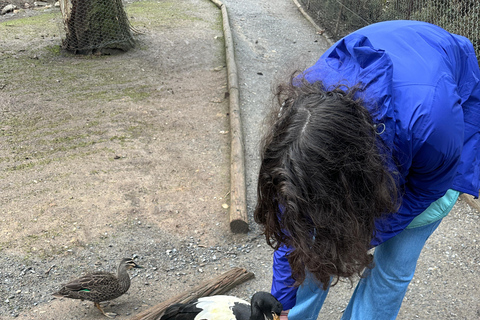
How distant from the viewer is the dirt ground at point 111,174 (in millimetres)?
3160

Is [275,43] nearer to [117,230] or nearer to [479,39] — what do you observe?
[479,39]

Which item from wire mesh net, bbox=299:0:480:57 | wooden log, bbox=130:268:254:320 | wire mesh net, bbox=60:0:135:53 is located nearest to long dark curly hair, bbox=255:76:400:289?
wooden log, bbox=130:268:254:320

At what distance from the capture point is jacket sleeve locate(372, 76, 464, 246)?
1432mm

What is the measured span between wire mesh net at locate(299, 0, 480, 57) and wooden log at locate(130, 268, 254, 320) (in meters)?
3.51

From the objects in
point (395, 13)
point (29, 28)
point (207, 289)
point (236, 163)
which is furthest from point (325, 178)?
point (29, 28)

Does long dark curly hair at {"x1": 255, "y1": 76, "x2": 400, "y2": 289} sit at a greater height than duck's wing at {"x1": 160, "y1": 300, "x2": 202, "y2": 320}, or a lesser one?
greater

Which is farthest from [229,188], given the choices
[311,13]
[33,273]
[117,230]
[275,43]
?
[311,13]

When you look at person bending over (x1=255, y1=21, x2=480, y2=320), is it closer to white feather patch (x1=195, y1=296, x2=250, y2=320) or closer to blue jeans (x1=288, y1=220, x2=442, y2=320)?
blue jeans (x1=288, y1=220, x2=442, y2=320)

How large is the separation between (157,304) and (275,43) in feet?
19.7

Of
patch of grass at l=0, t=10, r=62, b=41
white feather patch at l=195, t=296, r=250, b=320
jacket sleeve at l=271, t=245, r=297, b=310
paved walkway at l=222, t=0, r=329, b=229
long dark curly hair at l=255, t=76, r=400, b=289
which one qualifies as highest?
long dark curly hair at l=255, t=76, r=400, b=289

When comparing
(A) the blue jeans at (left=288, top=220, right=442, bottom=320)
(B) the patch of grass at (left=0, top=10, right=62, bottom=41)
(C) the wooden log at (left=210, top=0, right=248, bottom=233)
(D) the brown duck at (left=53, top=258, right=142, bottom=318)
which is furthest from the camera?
(B) the patch of grass at (left=0, top=10, right=62, bottom=41)

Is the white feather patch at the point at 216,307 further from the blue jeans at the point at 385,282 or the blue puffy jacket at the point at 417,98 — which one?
the blue puffy jacket at the point at 417,98

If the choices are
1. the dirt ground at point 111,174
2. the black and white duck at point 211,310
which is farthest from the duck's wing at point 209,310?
the dirt ground at point 111,174

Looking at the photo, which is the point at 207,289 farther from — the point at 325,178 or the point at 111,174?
the point at 325,178
